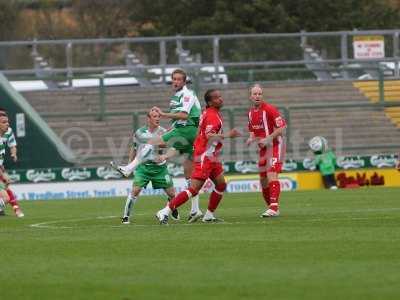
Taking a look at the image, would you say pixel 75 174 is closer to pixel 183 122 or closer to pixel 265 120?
pixel 265 120

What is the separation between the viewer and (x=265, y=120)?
19797mm

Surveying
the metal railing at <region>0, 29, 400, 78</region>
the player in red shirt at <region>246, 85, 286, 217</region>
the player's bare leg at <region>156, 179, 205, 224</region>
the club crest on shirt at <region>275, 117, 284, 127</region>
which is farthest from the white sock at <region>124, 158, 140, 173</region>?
the metal railing at <region>0, 29, 400, 78</region>

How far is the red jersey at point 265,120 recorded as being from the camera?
19.8m

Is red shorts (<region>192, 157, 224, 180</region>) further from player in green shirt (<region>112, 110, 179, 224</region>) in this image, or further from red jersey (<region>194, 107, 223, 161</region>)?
player in green shirt (<region>112, 110, 179, 224</region>)

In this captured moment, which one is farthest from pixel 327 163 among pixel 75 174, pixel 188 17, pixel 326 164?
pixel 188 17

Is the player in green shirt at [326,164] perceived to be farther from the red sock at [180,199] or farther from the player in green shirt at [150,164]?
the red sock at [180,199]

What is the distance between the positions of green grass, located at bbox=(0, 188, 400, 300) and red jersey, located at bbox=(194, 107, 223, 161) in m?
1.13

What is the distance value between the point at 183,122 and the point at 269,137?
1.44 meters

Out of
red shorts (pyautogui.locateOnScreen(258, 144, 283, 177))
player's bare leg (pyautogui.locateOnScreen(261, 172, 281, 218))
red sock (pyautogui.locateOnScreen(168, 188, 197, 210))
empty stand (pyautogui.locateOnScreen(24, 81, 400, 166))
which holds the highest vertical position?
red shorts (pyautogui.locateOnScreen(258, 144, 283, 177))

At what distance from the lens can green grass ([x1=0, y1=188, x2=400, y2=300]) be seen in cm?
1113

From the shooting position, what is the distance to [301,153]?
36.4 meters

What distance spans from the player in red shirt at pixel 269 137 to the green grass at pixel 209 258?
17.7 inches

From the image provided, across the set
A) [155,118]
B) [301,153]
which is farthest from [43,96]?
[155,118]

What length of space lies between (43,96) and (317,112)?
8317 millimetres
